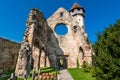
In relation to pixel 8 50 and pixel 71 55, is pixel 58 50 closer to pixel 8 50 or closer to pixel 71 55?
pixel 71 55

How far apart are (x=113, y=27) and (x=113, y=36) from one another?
1.37 meters

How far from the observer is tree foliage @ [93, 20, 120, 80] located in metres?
10.9

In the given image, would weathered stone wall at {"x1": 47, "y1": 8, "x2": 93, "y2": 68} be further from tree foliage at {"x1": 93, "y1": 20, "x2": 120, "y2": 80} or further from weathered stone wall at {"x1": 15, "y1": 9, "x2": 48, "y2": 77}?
tree foliage at {"x1": 93, "y1": 20, "x2": 120, "y2": 80}

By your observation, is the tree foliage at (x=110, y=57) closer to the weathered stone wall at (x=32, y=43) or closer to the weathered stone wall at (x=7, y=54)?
the weathered stone wall at (x=32, y=43)

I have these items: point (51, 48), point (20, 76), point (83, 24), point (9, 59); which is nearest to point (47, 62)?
point (51, 48)

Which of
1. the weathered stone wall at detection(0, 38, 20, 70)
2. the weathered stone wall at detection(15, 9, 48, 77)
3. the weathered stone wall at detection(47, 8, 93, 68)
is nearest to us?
the weathered stone wall at detection(15, 9, 48, 77)

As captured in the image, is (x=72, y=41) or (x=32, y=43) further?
(x=72, y=41)

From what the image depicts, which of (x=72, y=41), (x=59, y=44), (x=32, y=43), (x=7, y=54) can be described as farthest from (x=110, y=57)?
(x=7, y=54)

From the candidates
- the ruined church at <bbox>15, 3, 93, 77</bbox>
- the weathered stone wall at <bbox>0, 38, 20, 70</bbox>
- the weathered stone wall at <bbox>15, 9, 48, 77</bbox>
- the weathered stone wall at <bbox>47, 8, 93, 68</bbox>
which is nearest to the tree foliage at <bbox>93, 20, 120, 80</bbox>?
the weathered stone wall at <bbox>15, 9, 48, 77</bbox>

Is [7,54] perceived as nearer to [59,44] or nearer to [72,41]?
[59,44]

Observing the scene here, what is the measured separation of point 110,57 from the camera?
36.9ft

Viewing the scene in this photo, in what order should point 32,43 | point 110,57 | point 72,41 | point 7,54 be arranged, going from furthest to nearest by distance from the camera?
point 72,41 → point 7,54 → point 32,43 → point 110,57

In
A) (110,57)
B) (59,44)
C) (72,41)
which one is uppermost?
(72,41)

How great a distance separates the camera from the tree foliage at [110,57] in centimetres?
1095
